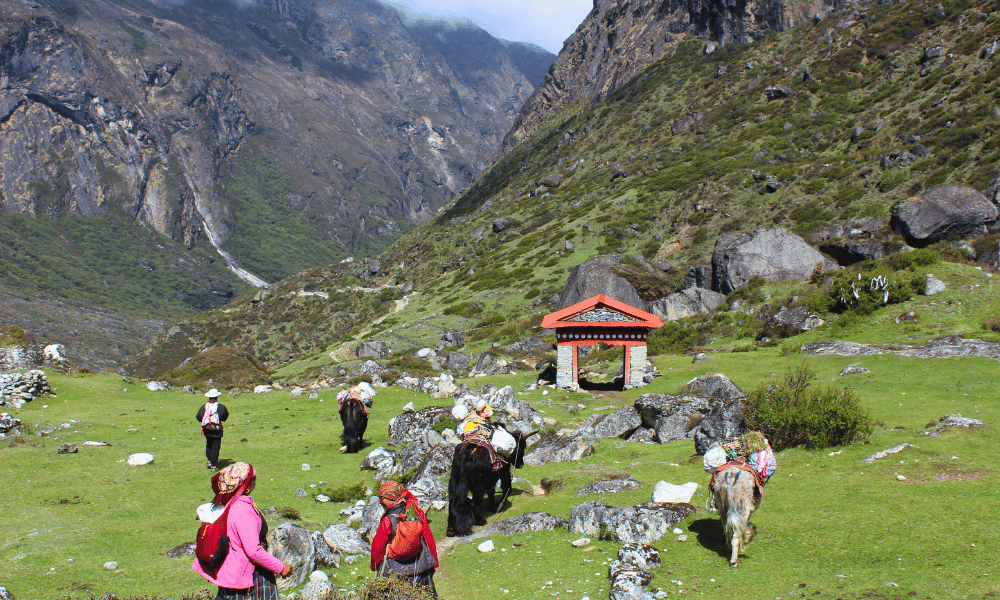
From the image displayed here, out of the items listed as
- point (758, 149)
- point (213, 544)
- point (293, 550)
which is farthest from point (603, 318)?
point (758, 149)

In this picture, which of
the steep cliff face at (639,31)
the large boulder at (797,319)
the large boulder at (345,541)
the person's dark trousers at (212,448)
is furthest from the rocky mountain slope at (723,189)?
the large boulder at (345,541)

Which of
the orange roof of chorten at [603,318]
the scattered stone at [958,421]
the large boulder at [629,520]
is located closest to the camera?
the large boulder at [629,520]

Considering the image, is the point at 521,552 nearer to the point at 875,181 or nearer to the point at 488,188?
the point at 875,181

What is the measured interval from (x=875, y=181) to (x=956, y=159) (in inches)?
271

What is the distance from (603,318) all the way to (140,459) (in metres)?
19.0

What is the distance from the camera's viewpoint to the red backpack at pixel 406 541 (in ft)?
21.8

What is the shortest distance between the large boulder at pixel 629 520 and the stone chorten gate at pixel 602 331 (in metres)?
16.4

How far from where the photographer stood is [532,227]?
97.6 m

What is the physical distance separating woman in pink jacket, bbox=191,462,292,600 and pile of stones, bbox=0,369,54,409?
17.0 metres

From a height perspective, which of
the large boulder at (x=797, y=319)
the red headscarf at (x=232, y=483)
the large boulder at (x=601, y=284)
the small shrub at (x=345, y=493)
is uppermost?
the large boulder at (x=601, y=284)

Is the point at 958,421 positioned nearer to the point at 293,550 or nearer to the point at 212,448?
the point at 293,550

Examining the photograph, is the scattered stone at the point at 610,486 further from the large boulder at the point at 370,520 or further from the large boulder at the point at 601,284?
the large boulder at the point at 601,284

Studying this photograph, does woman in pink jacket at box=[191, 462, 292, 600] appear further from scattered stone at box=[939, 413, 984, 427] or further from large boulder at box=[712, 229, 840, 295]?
large boulder at box=[712, 229, 840, 295]

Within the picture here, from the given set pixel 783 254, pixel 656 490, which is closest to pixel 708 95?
pixel 783 254
